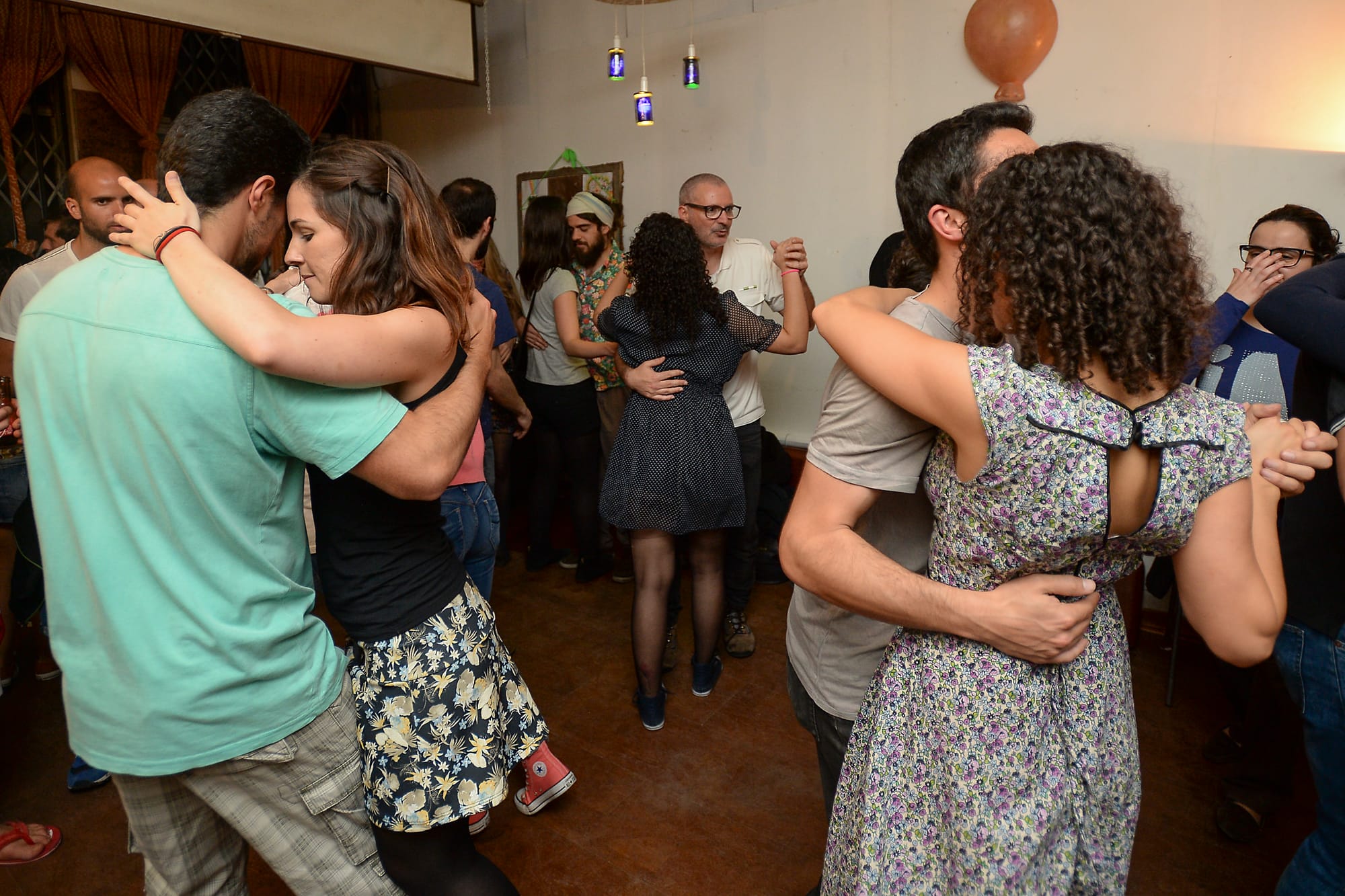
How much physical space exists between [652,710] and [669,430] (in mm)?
913

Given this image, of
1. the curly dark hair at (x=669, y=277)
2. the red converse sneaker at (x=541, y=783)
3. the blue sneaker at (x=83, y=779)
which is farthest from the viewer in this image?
the curly dark hair at (x=669, y=277)

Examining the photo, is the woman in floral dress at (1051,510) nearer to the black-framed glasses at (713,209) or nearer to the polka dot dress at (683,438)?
the polka dot dress at (683,438)

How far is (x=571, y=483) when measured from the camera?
3.82 metres

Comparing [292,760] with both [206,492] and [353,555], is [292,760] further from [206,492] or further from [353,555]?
[206,492]

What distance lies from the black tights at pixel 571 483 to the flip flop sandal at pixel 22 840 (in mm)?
2153

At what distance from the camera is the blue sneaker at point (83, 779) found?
2.29m

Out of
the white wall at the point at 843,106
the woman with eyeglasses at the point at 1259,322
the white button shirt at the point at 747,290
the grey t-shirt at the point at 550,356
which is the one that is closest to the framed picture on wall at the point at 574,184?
the white wall at the point at 843,106

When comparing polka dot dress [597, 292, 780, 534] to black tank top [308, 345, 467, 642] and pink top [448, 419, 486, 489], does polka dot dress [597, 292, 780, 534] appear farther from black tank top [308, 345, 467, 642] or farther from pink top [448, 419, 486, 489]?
black tank top [308, 345, 467, 642]

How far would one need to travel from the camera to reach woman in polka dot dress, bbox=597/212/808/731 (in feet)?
8.14

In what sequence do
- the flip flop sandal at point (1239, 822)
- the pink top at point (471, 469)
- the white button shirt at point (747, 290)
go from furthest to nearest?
the white button shirt at point (747, 290) < the flip flop sandal at point (1239, 822) < the pink top at point (471, 469)

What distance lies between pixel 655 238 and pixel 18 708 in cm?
272

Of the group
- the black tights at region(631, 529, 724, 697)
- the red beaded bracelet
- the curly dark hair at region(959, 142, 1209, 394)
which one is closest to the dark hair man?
the curly dark hair at region(959, 142, 1209, 394)

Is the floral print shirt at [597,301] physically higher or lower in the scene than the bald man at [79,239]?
lower

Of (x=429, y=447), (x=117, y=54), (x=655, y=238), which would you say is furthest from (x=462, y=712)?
(x=117, y=54)
